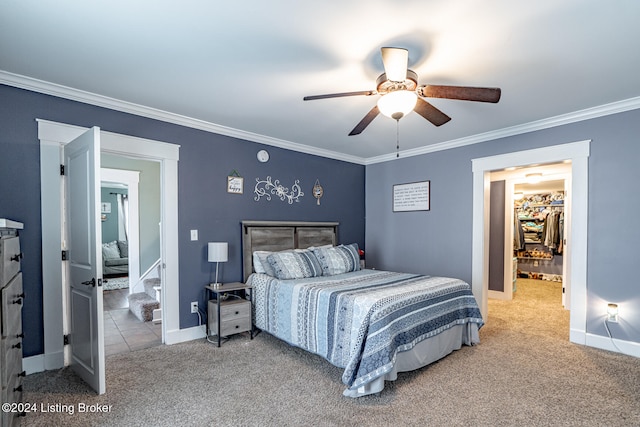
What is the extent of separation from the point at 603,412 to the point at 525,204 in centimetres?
687

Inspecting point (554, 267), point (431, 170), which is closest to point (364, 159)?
point (431, 170)

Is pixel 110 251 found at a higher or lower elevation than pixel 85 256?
lower

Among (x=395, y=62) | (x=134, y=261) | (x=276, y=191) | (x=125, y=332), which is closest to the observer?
(x=395, y=62)

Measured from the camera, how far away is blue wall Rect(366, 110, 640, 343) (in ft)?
10.3

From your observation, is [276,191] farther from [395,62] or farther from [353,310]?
[395,62]

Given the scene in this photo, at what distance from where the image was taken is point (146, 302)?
435 centimetres

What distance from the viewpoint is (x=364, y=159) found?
5.58 metres

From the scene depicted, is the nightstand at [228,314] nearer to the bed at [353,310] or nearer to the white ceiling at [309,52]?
the bed at [353,310]

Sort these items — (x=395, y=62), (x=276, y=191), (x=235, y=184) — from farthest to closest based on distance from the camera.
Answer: (x=276, y=191), (x=235, y=184), (x=395, y=62)

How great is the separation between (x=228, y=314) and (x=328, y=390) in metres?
1.43

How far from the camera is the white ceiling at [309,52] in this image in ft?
5.82

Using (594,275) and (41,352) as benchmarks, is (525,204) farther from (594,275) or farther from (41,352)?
(41,352)

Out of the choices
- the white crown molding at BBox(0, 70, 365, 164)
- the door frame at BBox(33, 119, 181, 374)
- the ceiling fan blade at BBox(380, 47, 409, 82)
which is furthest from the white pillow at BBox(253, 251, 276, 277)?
the ceiling fan blade at BBox(380, 47, 409, 82)

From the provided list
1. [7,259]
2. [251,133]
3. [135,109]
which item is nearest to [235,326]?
[7,259]
